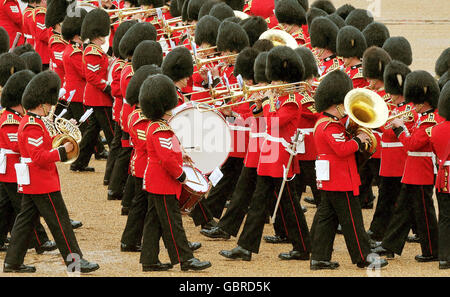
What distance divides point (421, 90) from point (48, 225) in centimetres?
250

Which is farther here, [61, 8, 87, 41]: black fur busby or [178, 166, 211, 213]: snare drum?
[61, 8, 87, 41]: black fur busby

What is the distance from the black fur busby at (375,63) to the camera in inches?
299

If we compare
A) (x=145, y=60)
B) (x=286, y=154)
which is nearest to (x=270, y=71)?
(x=286, y=154)

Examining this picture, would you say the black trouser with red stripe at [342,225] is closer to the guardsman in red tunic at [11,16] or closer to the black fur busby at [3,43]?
the black fur busby at [3,43]

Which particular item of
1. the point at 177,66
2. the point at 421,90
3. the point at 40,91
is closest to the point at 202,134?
the point at 177,66

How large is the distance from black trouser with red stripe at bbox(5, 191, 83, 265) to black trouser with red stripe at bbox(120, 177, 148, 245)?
0.58 m

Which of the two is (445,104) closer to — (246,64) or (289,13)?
(246,64)

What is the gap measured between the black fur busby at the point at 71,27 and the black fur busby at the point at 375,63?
290cm

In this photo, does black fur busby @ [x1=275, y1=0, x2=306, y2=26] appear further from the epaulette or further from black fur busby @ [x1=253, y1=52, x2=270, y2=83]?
the epaulette

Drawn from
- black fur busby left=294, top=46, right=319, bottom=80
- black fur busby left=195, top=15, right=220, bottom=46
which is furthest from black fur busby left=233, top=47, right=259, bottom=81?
black fur busby left=195, top=15, right=220, bottom=46

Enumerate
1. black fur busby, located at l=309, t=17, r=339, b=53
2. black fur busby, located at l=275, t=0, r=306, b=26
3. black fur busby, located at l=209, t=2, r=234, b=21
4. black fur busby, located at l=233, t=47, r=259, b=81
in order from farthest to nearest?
black fur busby, located at l=275, t=0, r=306, b=26, black fur busby, located at l=209, t=2, r=234, b=21, black fur busby, located at l=309, t=17, r=339, b=53, black fur busby, located at l=233, t=47, r=259, b=81

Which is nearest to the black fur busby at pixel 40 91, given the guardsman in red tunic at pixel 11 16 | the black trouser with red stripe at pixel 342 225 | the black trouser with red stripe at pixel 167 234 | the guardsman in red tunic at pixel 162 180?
the guardsman in red tunic at pixel 162 180

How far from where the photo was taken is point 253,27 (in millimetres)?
8883

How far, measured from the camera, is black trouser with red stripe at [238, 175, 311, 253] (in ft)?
23.0
